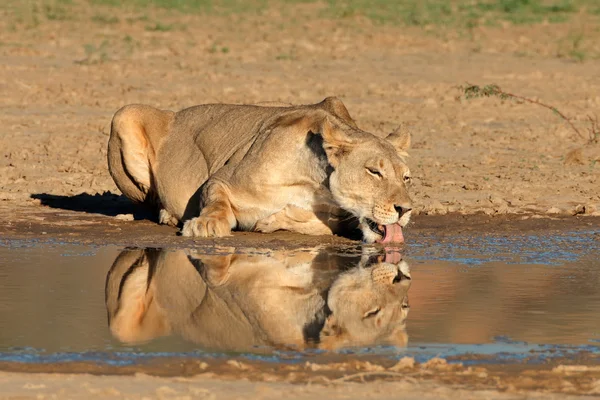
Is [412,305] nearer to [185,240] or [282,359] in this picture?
[282,359]

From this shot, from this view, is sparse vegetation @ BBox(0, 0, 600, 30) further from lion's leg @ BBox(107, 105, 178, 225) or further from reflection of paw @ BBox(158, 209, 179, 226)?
reflection of paw @ BBox(158, 209, 179, 226)

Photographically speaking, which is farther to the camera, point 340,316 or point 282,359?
point 340,316

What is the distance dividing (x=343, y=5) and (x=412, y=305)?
21445 mm

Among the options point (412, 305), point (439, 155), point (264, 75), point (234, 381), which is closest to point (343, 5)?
point (264, 75)

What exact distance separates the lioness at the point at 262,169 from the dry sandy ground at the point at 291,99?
0.44m

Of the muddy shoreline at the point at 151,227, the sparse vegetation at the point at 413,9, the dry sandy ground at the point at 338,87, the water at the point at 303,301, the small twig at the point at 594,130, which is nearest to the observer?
the water at the point at 303,301

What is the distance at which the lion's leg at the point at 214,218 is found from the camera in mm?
9000

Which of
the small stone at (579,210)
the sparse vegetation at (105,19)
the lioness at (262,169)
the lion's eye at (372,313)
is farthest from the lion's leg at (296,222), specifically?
the sparse vegetation at (105,19)

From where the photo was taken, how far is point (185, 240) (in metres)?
8.99

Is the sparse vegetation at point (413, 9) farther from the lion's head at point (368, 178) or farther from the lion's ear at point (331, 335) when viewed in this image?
the lion's ear at point (331, 335)

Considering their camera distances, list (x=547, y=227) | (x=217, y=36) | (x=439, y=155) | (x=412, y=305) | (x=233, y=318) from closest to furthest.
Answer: (x=233, y=318) → (x=412, y=305) → (x=547, y=227) → (x=439, y=155) → (x=217, y=36)

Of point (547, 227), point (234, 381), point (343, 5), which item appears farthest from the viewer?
point (343, 5)

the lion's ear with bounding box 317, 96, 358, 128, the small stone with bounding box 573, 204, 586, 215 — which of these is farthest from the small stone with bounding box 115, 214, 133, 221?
the small stone with bounding box 573, 204, 586, 215

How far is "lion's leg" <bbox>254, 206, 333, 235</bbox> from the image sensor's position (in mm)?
9188
